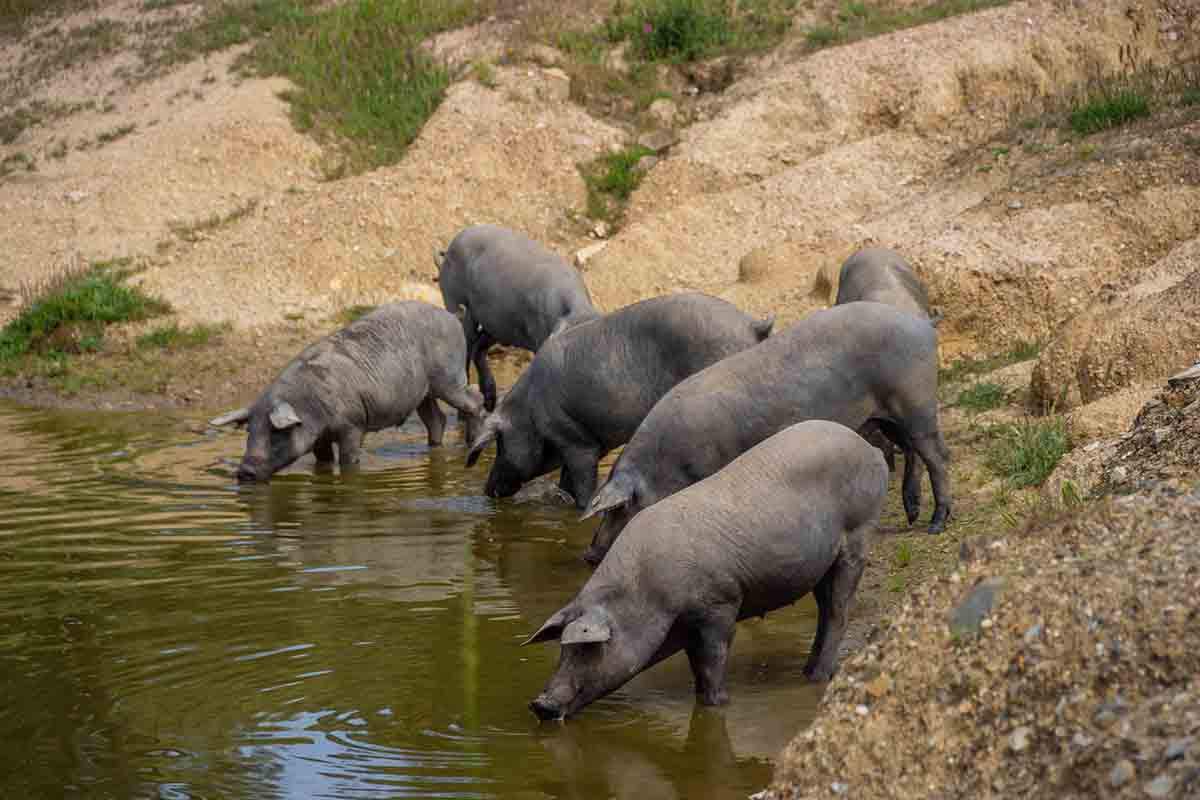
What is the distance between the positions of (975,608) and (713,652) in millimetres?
1851

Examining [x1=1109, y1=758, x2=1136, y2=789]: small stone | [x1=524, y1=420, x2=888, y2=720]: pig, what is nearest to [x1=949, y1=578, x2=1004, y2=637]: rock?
[x1=1109, y1=758, x2=1136, y2=789]: small stone

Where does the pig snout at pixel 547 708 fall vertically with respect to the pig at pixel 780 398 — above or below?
below

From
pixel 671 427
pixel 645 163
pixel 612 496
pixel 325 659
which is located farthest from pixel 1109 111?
pixel 325 659

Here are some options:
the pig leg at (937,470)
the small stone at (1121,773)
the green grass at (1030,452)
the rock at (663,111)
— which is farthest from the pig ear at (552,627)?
the rock at (663,111)

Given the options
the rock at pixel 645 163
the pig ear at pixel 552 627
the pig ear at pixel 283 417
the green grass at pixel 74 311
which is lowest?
the green grass at pixel 74 311

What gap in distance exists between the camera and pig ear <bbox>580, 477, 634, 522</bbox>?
880 cm

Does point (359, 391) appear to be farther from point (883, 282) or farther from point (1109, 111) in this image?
point (1109, 111)

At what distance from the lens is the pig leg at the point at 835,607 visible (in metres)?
7.61

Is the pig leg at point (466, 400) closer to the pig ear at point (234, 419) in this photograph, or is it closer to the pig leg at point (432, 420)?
the pig leg at point (432, 420)

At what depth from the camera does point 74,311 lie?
706 inches

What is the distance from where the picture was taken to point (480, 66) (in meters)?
21.5

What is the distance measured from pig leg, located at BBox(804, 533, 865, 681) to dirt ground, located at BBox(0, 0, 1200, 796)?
519 cm

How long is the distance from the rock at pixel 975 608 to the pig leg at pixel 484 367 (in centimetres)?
987

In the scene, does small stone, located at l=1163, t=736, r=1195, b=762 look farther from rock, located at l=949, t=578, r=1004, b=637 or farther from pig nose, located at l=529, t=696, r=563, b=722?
pig nose, located at l=529, t=696, r=563, b=722
